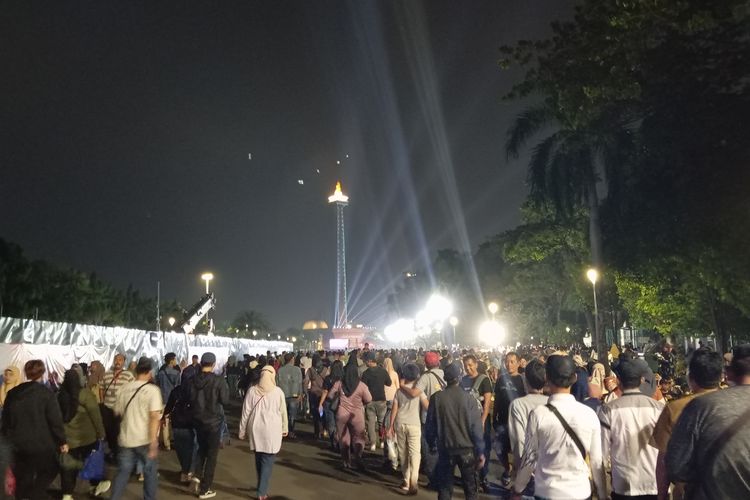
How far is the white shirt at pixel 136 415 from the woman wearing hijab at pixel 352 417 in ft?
15.1

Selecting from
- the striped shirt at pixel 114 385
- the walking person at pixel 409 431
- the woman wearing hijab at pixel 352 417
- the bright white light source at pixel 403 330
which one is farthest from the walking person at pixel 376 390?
the bright white light source at pixel 403 330

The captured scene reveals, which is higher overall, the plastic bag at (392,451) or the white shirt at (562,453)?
the white shirt at (562,453)

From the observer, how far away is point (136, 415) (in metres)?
7.60

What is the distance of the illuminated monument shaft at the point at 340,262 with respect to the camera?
395 ft

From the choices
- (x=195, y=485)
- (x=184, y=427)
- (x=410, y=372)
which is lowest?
(x=195, y=485)

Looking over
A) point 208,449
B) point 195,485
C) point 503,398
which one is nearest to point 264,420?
point 208,449

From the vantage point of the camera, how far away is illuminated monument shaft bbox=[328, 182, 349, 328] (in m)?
120

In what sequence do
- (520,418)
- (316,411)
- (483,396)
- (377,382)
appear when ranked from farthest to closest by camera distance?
(316,411)
(377,382)
(483,396)
(520,418)

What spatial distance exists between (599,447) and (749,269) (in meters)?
16.5

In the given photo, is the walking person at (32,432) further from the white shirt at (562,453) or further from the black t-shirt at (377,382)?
the black t-shirt at (377,382)

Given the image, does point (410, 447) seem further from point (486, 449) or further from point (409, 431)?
point (486, 449)

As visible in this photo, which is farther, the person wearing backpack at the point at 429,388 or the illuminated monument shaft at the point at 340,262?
the illuminated monument shaft at the point at 340,262

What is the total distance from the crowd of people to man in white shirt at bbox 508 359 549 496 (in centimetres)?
1

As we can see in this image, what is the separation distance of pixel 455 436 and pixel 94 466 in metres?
5.03
